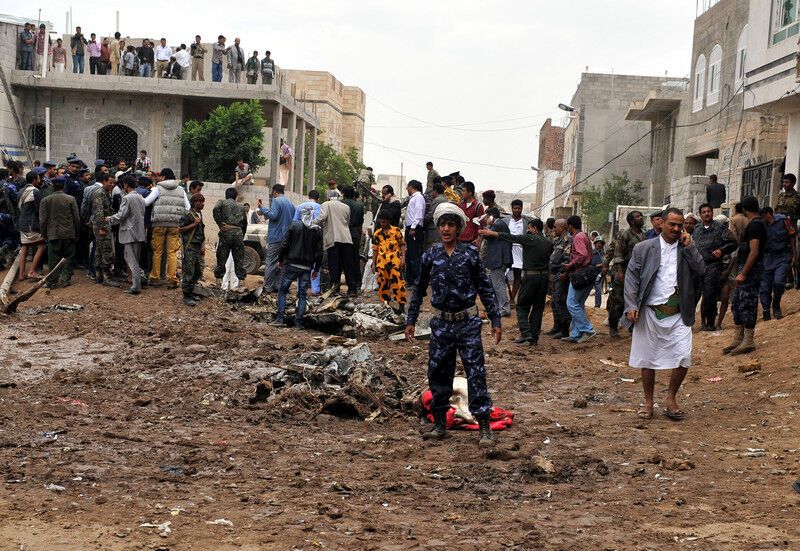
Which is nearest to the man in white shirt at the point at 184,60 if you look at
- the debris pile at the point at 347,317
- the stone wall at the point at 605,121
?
the debris pile at the point at 347,317

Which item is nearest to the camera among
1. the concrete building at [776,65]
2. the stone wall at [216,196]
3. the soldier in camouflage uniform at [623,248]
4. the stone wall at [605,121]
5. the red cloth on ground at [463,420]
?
the red cloth on ground at [463,420]

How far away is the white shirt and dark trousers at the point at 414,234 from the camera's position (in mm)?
16094

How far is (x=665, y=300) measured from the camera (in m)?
8.83

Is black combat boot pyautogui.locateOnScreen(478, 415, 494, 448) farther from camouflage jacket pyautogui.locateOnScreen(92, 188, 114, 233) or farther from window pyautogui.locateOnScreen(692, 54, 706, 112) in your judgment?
window pyautogui.locateOnScreen(692, 54, 706, 112)

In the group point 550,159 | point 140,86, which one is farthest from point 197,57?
point 550,159

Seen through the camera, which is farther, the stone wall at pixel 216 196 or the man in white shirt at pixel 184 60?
the man in white shirt at pixel 184 60

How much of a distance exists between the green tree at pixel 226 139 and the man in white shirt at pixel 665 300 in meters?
24.2

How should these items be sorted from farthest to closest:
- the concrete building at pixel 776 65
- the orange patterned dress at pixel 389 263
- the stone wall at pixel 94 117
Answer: the stone wall at pixel 94 117
the concrete building at pixel 776 65
the orange patterned dress at pixel 389 263

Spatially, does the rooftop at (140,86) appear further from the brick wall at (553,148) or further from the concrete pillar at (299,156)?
the brick wall at (553,148)

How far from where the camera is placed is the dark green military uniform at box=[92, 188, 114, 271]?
15.7 metres

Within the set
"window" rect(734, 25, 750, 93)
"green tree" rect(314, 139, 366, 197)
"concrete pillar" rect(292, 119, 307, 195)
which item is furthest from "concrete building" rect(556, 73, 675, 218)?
"window" rect(734, 25, 750, 93)

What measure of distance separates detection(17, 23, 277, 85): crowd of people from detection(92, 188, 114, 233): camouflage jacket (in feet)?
61.4

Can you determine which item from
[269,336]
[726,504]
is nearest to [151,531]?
[726,504]

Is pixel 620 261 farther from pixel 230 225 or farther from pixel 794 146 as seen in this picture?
pixel 794 146
